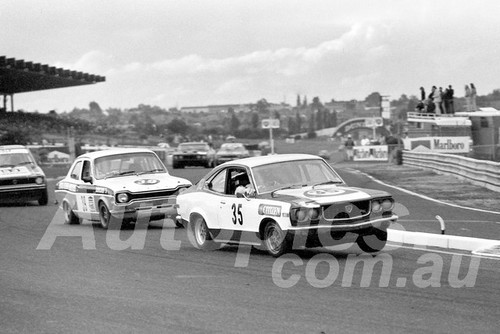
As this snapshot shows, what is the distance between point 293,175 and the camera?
11.9 m

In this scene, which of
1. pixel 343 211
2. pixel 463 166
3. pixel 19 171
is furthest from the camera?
pixel 463 166

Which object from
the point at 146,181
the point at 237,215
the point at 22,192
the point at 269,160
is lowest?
the point at 22,192

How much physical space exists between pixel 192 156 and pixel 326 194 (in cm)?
3505

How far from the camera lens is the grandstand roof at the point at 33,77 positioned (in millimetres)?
51406

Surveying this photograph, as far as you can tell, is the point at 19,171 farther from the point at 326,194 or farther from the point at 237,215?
the point at 326,194

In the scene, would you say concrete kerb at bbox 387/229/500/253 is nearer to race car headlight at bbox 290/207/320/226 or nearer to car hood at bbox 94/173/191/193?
race car headlight at bbox 290/207/320/226

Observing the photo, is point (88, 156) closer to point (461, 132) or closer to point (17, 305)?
A: point (17, 305)

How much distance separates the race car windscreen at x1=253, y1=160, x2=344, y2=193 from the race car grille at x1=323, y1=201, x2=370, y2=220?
1071 mm

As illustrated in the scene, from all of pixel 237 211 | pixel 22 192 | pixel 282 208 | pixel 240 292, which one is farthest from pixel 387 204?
pixel 22 192

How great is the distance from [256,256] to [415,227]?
13.7 feet

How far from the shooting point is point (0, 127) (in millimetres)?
49281

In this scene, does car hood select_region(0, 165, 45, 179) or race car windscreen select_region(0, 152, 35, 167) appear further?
race car windscreen select_region(0, 152, 35, 167)

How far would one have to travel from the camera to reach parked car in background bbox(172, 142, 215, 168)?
45.8 meters

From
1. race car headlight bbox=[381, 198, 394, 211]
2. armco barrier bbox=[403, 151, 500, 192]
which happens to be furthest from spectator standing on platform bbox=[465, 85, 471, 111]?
race car headlight bbox=[381, 198, 394, 211]
